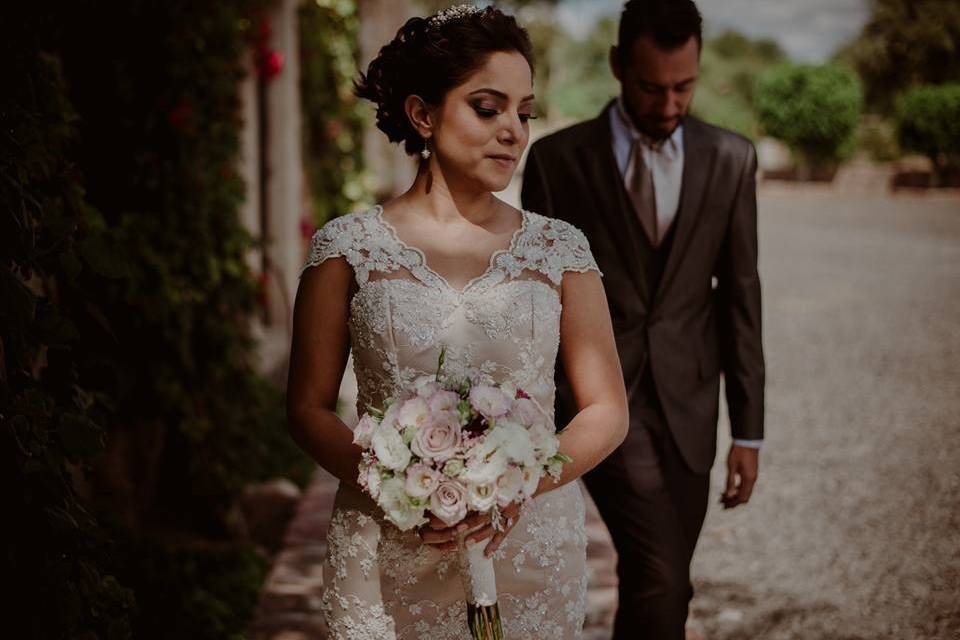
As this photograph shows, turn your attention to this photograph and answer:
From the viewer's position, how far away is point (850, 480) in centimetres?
664

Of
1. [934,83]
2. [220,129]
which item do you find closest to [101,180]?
[220,129]

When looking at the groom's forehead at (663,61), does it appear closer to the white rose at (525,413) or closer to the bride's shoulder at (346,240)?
the bride's shoulder at (346,240)

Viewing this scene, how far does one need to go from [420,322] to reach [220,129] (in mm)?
3217

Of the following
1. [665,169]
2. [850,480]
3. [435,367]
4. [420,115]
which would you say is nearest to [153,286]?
[665,169]

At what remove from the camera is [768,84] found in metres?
34.5

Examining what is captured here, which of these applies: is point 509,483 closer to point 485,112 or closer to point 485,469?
point 485,469

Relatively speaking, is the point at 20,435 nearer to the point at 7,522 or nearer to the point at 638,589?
the point at 7,522

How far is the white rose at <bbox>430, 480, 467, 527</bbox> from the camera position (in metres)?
1.97

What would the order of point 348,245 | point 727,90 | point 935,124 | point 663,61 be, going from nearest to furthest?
point 348,245, point 663,61, point 935,124, point 727,90

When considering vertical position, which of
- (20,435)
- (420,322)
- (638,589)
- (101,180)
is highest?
(101,180)

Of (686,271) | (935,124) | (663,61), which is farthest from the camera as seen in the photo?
(935,124)

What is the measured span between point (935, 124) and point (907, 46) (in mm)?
14100

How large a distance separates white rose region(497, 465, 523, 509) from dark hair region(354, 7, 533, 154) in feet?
3.02

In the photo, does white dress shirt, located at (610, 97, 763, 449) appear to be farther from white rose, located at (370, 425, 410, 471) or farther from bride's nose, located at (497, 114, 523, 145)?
white rose, located at (370, 425, 410, 471)
